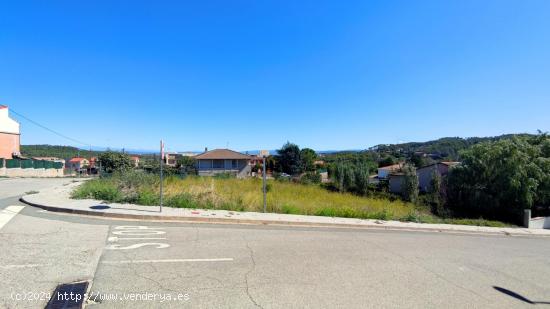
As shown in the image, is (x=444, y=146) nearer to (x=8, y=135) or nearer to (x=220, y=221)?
(x=220, y=221)

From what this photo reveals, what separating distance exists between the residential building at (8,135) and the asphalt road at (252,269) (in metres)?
44.2

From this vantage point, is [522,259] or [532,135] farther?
[532,135]

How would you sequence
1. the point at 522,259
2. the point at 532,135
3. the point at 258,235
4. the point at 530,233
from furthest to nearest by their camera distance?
the point at 532,135 < the point at 530,233 < the point at 258,235 < the point at 522,259

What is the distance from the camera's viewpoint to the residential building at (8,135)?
3944 cm

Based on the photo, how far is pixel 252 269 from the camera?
16.3 feet

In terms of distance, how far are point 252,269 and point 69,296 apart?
266 centimetres

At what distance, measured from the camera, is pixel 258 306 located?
12.0 ft

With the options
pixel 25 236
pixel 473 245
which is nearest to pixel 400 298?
pixel 473 245

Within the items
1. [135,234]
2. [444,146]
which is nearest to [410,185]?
[135,234]

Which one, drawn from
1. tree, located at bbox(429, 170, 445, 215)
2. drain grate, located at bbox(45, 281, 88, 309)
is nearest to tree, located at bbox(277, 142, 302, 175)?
tree, located at bbox(429, 170, 445, 215)

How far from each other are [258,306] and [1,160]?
136 ft

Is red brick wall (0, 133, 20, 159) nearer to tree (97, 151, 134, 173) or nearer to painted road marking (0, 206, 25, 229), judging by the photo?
tree (97, 151, 134, 173)

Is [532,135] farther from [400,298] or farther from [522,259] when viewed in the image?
[400,298]

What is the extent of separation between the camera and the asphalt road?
3889 mm
